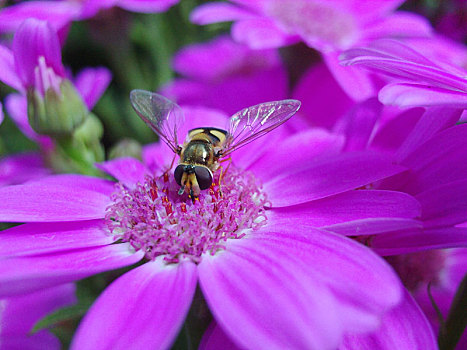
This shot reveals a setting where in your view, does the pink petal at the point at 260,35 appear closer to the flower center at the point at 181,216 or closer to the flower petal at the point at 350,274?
the flower center at the point at 181,216

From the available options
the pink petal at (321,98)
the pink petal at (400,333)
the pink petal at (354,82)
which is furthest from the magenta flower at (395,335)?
the pink petal at (321,98)

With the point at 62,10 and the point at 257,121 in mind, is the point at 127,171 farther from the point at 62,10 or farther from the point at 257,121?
the point at 62,10

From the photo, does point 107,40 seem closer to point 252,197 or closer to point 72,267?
point 252,197

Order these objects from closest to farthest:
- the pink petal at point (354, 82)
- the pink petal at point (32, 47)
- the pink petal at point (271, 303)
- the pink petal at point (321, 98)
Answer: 1. the pink petal at point (271, 303)
2. the pink petal at point (32, 47)
3. the pink petal at point (354, 82)
4. the pink petal at point (321, 98)

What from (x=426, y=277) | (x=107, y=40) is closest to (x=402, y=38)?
(x=426, y=277)

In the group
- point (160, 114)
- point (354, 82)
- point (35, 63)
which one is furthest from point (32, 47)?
point (354, 82)
